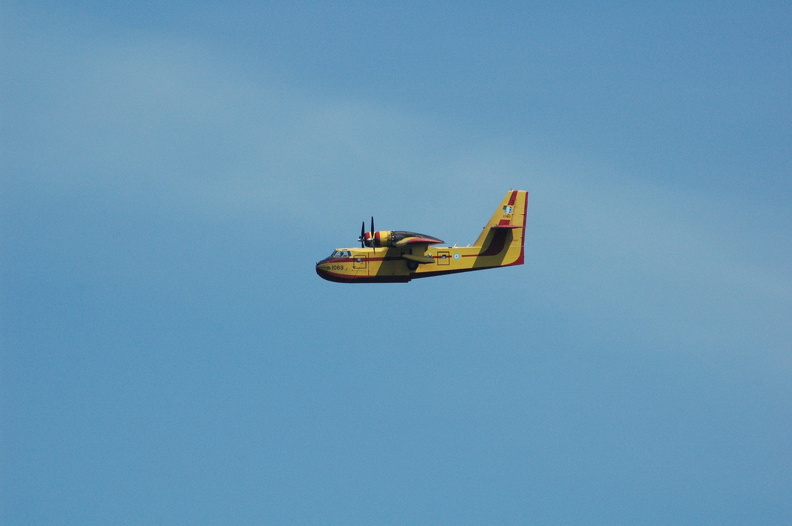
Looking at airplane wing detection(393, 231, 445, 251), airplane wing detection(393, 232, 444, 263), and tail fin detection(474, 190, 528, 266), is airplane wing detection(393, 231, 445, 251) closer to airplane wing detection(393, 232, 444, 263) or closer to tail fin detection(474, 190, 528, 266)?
airplane wing detection(393, 232, 444, 263)

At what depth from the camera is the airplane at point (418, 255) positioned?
284ft

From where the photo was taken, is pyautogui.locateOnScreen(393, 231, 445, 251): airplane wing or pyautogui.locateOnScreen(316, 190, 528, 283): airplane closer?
pyautogui.locateOnScreen(393, 231, 445, 251): airplane wing

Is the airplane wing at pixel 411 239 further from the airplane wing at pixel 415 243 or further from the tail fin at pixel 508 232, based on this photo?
the tail fin at pixel 508 232

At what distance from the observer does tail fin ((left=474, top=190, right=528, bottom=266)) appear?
292 feet

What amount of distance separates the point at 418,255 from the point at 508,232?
10096 mm

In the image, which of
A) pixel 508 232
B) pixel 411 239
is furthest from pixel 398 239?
pixel 508 232

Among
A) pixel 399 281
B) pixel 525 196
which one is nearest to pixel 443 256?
pixel 399 281

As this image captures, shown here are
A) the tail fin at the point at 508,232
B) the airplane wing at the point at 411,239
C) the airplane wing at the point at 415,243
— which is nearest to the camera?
the airplane wing at the point at 411,239

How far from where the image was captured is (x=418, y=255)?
8688 cm

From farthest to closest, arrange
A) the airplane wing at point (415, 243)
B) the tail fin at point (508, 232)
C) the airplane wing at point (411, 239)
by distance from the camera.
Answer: the tail fin at point (508, 232)
the airplane wing at point (415, 243)
the airplane wing at point (411, 239)

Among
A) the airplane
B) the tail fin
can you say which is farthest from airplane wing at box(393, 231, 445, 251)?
the tail fin

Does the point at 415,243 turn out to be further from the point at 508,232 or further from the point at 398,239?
the point at 508,232

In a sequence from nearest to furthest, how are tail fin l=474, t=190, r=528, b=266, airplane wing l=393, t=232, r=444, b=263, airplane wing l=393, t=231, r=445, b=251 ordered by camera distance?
airplane wing l=393, t=231, r=445, b=251 → airplane wing l=393, t=232, r=444, b=263 → tail fin l=474, t=190, r=528, b=266

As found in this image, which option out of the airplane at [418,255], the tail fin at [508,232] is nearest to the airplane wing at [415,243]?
the airplane at [418,255]
